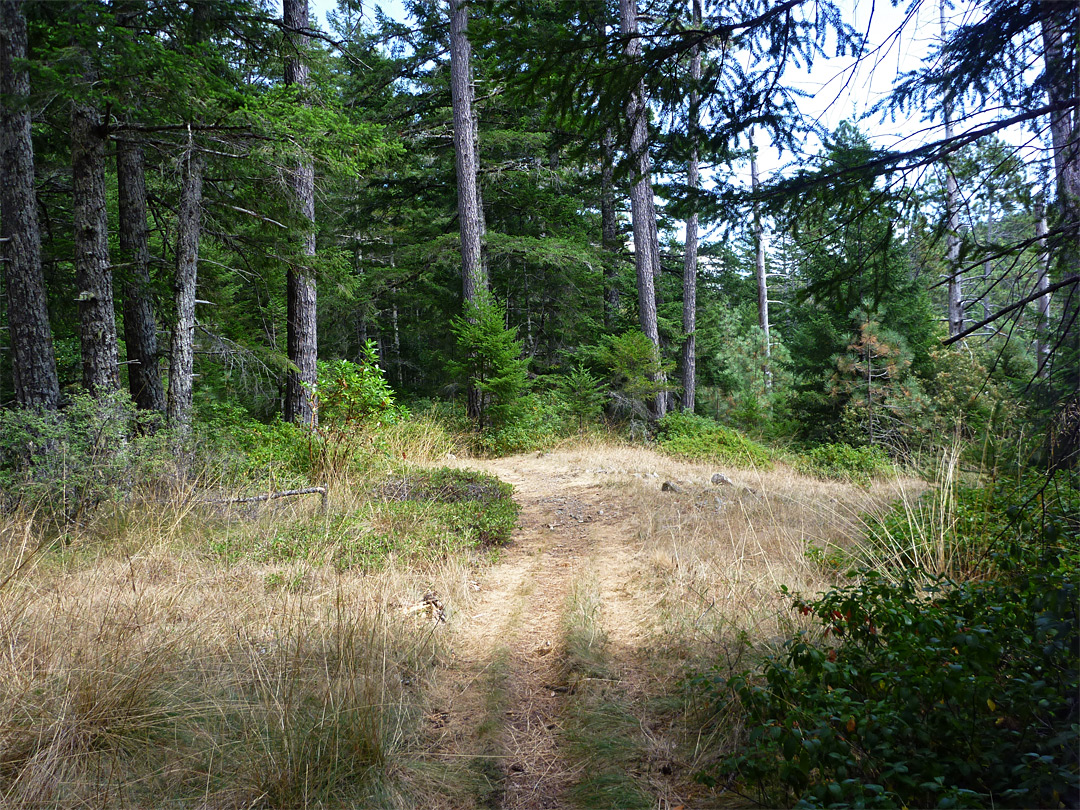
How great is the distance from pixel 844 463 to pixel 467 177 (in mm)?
10086

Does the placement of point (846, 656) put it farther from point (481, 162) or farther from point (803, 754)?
point (481, 162)

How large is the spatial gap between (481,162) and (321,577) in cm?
1337

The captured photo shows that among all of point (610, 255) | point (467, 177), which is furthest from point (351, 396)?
point (610, 255)

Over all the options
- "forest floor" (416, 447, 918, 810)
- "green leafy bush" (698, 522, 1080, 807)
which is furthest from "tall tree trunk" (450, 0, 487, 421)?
"green leafy bush" (698, 522, 1080, 807)

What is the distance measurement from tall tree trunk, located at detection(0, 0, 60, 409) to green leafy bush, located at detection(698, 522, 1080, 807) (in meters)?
8.21

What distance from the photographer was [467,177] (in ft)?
44.7

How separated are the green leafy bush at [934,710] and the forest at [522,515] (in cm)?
2

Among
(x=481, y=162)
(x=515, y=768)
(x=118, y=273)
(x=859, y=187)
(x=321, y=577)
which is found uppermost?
(x=481, y=162)

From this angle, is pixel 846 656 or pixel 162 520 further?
pixel 162 520

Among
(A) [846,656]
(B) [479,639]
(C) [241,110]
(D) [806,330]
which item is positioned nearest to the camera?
(A) [846,656]

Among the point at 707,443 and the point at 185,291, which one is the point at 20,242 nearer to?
the point at 185,291

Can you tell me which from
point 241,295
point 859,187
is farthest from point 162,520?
point 241,295

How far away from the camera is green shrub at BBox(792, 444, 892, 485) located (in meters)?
9.62

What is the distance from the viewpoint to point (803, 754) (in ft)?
6.27
